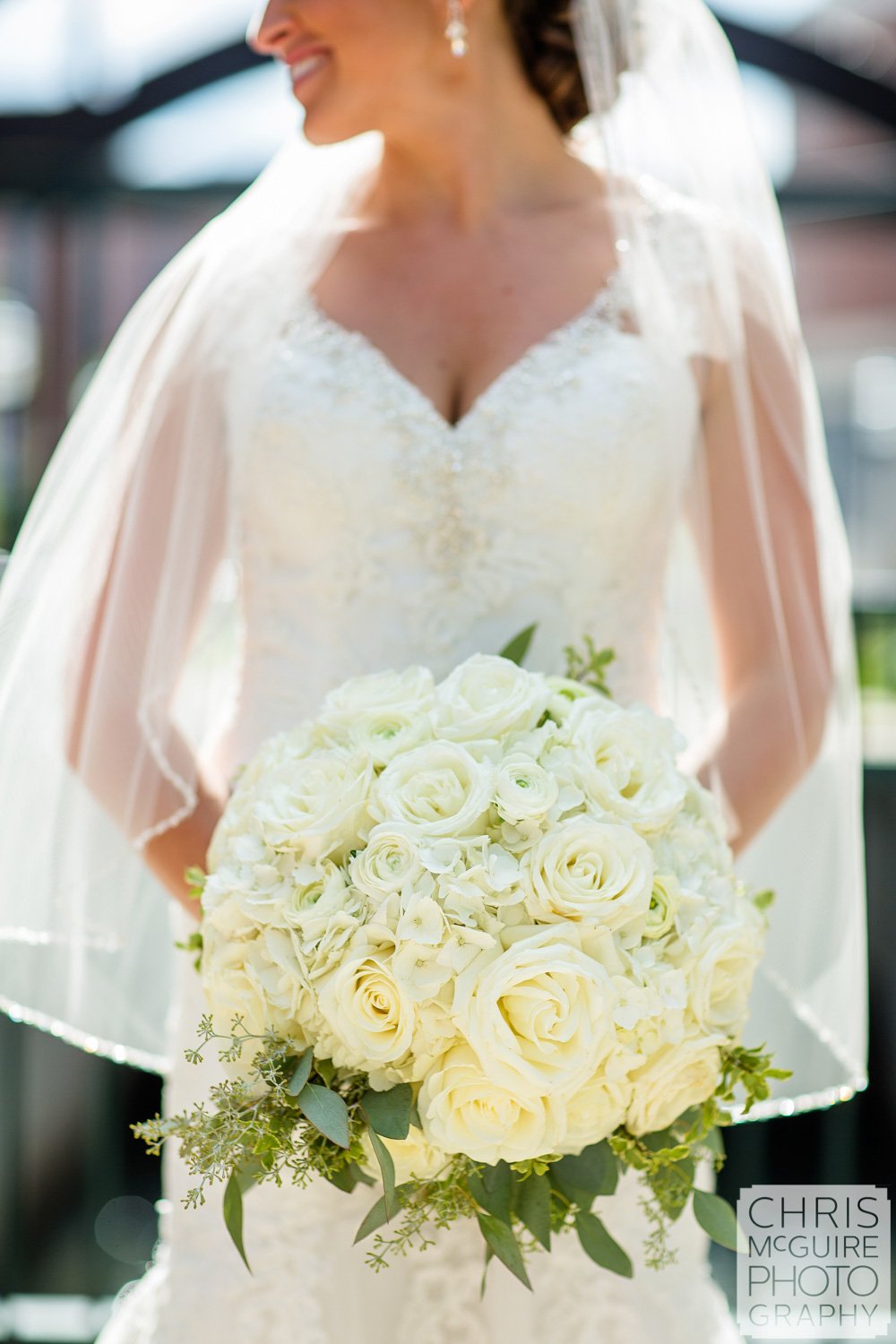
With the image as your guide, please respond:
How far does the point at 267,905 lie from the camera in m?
1.38

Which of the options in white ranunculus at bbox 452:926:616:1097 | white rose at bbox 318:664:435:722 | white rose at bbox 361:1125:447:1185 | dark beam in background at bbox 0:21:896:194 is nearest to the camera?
white ranunculus at bbox 452:926:616:1097

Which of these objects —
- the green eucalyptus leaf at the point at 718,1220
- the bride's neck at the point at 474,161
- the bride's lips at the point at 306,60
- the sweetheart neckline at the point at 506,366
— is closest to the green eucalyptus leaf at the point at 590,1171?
the green eucalyptus leaf at the point at 718,1220

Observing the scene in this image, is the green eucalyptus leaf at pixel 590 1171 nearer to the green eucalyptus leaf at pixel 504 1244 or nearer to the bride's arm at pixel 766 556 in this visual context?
the green eucalyptus leaf at pixel 504 1244

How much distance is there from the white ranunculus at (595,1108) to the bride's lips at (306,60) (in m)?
1.33

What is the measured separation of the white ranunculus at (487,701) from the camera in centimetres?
144

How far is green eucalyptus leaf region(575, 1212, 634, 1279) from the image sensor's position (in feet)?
4.76

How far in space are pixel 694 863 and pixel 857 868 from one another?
721 mm

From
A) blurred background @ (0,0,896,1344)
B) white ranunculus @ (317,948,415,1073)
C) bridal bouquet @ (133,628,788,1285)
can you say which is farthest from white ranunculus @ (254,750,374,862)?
blurred background @ (0,0,896,1344)

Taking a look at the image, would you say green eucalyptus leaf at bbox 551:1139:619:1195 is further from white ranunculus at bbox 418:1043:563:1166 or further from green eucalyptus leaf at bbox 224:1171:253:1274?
green eucalyptus leaf at bbox 224:1171:253:1274

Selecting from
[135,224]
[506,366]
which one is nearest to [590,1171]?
[506,366]

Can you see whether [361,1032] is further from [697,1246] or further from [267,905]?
[697,1246]

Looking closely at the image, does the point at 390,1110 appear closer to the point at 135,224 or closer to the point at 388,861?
the point at 388,861

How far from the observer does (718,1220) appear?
4.74 ft

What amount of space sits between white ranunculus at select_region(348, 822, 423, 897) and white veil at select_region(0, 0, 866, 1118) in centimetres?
57
